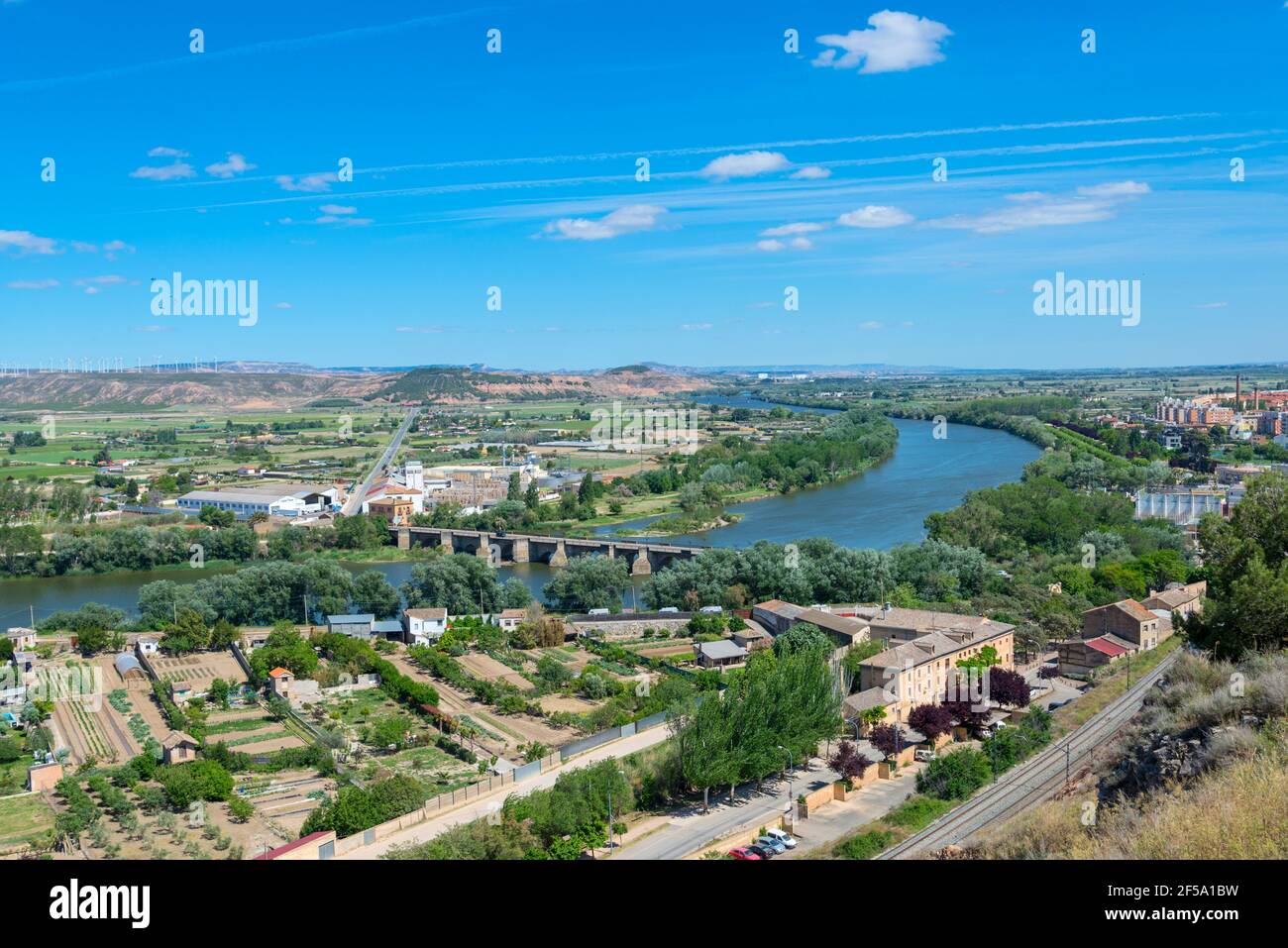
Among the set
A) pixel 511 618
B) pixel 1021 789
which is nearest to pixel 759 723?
pixel 1021 789

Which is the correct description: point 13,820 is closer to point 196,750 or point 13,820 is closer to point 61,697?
point 196,750

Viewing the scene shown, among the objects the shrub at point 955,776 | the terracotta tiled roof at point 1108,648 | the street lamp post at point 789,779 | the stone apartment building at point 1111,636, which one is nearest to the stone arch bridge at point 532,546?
the stone apartment building at point 1111,636

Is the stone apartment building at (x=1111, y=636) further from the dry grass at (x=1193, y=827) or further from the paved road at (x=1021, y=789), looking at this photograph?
the dry grass at (x=1193, y=827)

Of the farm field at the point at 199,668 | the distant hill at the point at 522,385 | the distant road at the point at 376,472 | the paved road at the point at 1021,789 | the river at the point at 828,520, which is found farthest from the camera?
the distant hill at the point at 522,385

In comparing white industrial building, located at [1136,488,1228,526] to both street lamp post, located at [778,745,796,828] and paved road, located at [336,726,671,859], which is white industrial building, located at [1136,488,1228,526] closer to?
street lamp post, located at [778,745,796,828]

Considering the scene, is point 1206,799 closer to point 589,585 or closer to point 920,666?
point 920,666

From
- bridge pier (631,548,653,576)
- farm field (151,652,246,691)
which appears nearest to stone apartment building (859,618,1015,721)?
farm field (151,652,246,691)

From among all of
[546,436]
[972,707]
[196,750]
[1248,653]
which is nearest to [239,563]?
[196,750]
